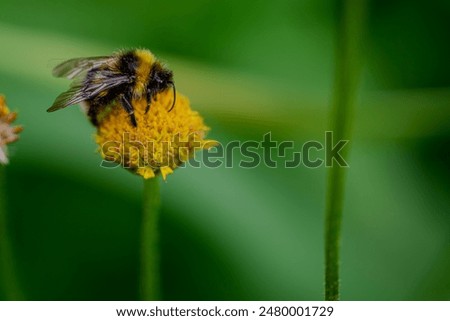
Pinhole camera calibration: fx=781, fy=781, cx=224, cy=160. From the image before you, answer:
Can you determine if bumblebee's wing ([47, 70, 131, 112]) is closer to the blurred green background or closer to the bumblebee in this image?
the bumblebee

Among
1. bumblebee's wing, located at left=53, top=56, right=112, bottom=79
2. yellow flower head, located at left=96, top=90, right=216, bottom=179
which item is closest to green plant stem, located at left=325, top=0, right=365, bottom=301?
yellow flower head, located at left=96, top=90, right=216, bottom=179

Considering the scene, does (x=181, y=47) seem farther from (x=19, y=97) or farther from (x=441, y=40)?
(x=441, y=40)

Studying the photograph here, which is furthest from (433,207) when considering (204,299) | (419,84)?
(204,299)

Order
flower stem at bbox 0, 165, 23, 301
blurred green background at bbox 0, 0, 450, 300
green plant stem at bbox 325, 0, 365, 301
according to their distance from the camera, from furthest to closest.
Answer: blurred green background at bbox 0, 0, 450, 300 < flower stem at bbox 0, 165, 23, 301 < green plant stem at bbox 325, 0, 365, 301

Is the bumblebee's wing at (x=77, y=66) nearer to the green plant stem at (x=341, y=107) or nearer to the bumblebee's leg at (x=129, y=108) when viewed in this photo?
the bumblebee's leg at (x=129, y=108)

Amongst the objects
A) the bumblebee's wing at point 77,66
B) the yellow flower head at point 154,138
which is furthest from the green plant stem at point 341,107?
the bumblebee's wing at point 77,66

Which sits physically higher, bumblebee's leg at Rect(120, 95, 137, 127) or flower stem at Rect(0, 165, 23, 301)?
bumblebee's leg at Rect(120, 95, 137, 127)
